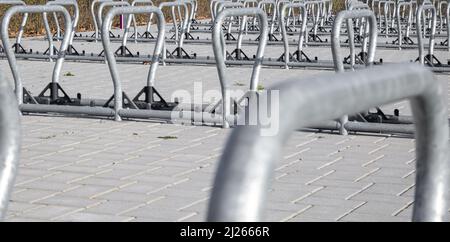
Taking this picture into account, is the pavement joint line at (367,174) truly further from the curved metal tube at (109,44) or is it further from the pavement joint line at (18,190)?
the curved metal tube at (109,44)

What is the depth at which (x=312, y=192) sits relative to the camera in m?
6.31

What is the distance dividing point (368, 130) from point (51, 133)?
269cm

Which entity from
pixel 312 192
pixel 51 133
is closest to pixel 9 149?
pixel 312 192

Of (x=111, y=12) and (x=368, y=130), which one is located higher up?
(x=111, y=12)

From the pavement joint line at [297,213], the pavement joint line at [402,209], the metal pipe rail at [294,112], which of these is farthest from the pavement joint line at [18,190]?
the metal pipe rail at [294,112]

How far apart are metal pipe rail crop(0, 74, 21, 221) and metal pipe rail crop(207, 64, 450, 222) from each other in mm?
1190

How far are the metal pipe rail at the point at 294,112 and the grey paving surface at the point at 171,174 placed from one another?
3.32m

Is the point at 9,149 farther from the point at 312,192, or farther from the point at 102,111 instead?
the point at 102,111

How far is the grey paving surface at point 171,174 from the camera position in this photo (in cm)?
572

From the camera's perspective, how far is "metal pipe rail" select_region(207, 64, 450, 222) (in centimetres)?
173

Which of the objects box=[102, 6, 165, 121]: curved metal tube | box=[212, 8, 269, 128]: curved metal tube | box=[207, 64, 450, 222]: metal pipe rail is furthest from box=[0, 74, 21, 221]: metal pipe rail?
box=[102, 6, 165, 121]: curved metal tube

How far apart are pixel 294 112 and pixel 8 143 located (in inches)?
55.0

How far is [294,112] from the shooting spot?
181 cm

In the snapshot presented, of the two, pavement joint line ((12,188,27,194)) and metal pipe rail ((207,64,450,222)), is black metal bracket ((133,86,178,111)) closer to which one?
pavement joint line ((12,188,27,194))
